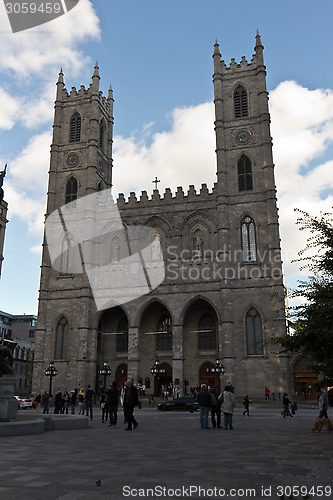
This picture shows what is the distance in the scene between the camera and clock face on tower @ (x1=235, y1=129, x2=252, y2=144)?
42875 mm

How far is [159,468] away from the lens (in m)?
6.88

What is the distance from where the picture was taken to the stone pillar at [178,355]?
121 feet

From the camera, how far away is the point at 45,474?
635cm

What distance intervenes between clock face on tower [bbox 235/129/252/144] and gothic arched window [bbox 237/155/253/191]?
163cm

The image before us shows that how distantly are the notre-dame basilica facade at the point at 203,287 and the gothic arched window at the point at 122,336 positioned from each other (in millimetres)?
105

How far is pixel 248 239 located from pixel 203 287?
235 inches

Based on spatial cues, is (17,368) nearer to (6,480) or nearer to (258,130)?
(258,130)

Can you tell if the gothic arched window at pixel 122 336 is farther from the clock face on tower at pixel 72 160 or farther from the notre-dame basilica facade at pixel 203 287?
the clock face on tower at pixel 72 160

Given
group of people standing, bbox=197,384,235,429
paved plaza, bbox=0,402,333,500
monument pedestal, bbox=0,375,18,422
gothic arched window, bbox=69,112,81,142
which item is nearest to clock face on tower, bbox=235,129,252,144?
gothic arched window, bbox=69,112,81,142

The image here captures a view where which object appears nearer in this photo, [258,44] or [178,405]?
[178,405]

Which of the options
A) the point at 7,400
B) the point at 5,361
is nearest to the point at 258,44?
the point at 5,361

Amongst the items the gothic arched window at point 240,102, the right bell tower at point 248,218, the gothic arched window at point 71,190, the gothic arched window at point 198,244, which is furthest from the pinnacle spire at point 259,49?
the gothic arched window at point 71,190

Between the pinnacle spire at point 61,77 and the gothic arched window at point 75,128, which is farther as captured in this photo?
the pinnacle spire at point 61,77

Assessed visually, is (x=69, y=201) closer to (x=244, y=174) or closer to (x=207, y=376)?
(x=244, y=174)
